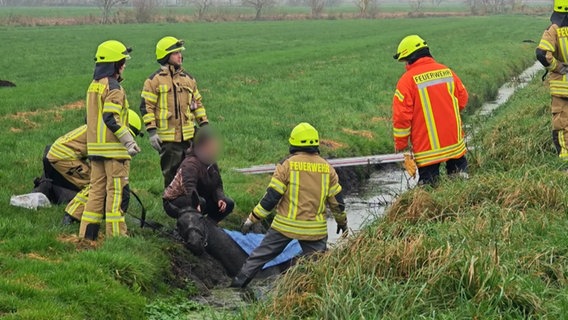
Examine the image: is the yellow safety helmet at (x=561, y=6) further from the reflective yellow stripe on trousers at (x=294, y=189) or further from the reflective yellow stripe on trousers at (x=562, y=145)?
the reflective yellow stripe on trousers at (x=294, y=189)

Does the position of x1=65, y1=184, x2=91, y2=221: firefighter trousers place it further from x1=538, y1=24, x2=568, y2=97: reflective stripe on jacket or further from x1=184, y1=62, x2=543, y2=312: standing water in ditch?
x1=538, y1=24, x2=568, y2=97: reflective stripe on jacket

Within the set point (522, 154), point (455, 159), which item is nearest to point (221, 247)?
point (455, 159)

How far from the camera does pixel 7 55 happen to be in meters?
31.7

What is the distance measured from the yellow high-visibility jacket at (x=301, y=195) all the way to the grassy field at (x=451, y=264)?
609mm

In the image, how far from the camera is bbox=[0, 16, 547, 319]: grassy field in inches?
279

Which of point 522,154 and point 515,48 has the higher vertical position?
point 522,154

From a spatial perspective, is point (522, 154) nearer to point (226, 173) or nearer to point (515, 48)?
point (226, 173)

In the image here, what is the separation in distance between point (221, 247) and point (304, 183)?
1.55 meters

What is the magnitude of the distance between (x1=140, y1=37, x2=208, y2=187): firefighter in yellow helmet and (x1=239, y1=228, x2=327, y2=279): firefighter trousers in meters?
1.98

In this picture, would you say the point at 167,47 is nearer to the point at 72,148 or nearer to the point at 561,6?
the point at 72,148

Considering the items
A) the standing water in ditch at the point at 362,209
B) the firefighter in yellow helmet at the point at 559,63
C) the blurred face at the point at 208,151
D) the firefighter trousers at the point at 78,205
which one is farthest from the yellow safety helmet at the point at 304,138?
the firefighter in yellow helmet at the point at 559,63

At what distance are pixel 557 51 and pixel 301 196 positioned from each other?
463 cm

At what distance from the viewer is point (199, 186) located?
29.8ft

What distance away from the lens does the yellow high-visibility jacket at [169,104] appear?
949 centimetres
